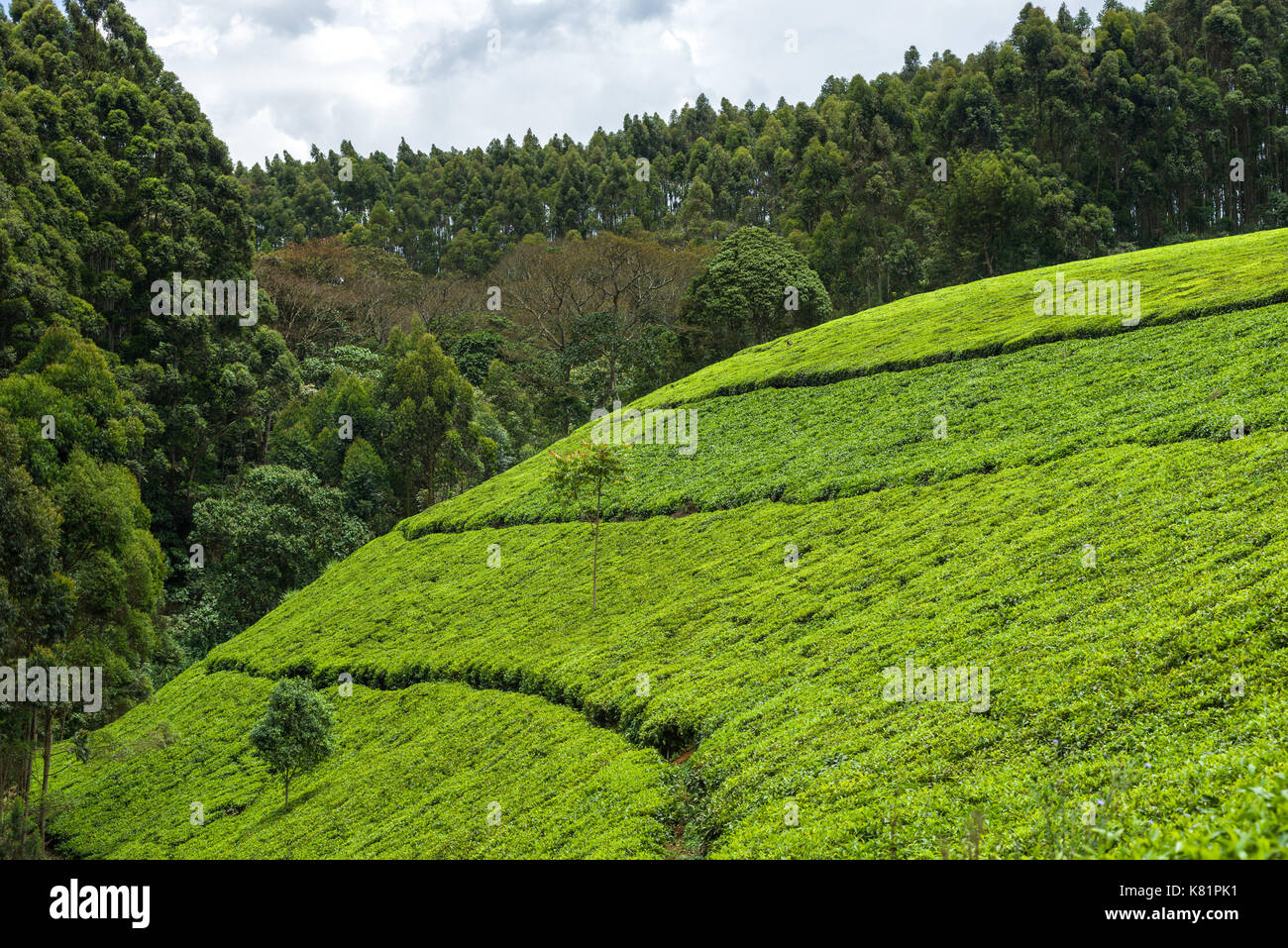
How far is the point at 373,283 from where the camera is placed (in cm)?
10006


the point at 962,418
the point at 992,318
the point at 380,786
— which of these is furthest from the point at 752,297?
the point at 380,786

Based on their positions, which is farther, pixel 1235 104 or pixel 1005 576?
pixel 1235 104

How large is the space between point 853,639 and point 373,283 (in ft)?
298

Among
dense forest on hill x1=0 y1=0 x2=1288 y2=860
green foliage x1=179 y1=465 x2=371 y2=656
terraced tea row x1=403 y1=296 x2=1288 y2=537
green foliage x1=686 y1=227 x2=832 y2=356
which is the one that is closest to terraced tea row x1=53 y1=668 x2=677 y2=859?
dense forest on hill x1=0 y1=0 x2=1288 y2=860

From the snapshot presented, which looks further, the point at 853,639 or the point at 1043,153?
the point at 1043,153

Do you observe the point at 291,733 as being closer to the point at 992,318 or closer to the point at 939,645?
the point at 939,645

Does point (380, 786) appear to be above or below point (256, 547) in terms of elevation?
→ below

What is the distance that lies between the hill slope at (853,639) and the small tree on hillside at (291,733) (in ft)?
3.08

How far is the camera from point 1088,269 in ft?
167

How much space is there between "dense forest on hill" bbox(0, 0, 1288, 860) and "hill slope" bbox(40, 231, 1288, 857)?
8802 millimetres
